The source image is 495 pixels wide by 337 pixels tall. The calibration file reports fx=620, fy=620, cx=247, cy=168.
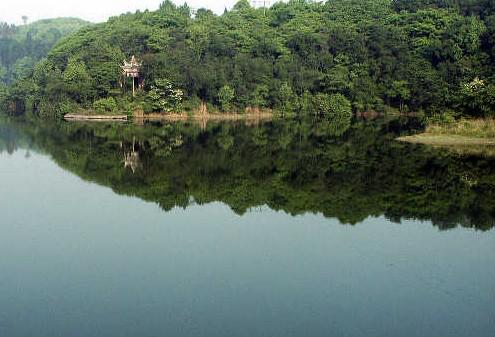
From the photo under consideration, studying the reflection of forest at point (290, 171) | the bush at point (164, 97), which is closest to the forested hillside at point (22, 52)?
the bush at point (164, 97)

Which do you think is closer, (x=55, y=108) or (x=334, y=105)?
(x=334, y=105)

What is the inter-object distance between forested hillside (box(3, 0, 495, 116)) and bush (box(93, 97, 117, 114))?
0.36 feet

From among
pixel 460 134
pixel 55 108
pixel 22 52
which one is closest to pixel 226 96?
pixel 55 108

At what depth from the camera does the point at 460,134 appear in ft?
120

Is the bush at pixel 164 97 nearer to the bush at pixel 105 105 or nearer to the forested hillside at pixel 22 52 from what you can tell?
the bush at pixel 105 105

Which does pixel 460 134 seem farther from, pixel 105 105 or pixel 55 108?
pixel 55 108

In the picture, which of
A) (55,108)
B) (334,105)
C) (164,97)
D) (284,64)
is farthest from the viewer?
(284,64)

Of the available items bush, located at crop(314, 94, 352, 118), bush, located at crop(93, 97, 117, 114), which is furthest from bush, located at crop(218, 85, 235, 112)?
bush, located at crop(93, 97, 117, 114)

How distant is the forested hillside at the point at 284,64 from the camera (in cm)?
6338

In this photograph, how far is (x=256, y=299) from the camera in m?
12.3

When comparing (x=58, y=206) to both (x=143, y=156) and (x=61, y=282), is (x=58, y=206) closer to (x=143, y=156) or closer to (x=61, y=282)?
(x=61, y=282)

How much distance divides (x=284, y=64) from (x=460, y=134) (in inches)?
1420

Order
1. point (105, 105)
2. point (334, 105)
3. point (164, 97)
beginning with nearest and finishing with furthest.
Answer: point (164, 97)
point (105, 105)
point (334, 105)

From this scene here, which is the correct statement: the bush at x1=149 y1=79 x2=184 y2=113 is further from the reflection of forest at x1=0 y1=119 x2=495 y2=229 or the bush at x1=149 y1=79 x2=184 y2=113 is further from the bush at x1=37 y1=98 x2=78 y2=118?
the reflection of forest at x1=0 y1=119 x2=495 y2=229
